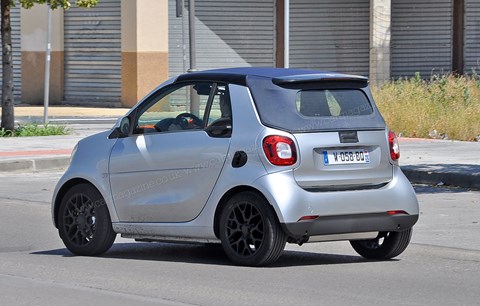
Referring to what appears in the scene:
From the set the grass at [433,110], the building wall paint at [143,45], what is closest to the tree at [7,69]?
the grass at [433,110]

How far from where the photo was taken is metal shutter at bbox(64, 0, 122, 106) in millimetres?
36125

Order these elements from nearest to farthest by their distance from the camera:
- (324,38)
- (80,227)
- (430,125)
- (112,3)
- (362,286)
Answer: (362,286) → (80,227) → (430,125) → (112,3) → (324,38)

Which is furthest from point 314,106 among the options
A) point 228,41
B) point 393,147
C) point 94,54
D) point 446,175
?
point 228,41

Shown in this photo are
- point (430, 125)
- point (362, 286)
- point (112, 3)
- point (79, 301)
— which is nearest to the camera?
point (79, 301)

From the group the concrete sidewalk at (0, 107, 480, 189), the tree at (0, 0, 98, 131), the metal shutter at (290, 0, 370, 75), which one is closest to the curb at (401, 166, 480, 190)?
the concrete sidewalk at (0, 107, 480, 189)

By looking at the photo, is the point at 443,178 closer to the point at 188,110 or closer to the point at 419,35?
the point at 188,110

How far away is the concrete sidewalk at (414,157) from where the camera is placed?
16.6m

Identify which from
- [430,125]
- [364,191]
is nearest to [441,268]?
[364,191]

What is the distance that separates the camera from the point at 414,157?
1975 cm

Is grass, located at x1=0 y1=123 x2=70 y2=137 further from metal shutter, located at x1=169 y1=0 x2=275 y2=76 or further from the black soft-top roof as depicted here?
the black soft-top roof

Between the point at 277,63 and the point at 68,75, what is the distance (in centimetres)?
649

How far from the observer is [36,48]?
36.8 meters

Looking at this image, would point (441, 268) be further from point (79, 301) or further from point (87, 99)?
point (87, 99)

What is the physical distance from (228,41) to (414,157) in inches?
716
